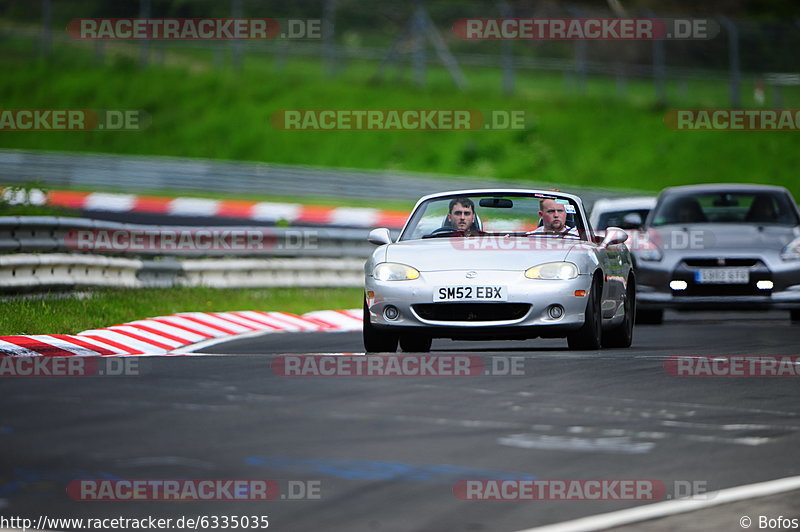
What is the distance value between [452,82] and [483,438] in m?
38.7

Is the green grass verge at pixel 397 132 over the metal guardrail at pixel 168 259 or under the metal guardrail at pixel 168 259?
over

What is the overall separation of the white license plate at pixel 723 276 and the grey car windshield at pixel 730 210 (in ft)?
3.80

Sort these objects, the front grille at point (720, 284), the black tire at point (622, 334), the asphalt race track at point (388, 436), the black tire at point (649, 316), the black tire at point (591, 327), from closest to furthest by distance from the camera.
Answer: the asphalt race track at point (388, 436) → the black tire at point (591, 327) → the black tire at point (622, 334) → the front grille at point (720, 284) → the black tire at point (649, 316)

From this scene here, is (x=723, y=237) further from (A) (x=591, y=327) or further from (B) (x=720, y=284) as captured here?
(A) (x=591, y=327)

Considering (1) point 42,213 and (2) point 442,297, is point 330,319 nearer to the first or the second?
(1) point 42,213

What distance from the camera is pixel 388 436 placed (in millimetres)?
7523

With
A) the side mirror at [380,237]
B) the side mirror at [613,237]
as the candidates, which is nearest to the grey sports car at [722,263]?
the side mirror at [613,237]

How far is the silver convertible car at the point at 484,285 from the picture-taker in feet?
37.6

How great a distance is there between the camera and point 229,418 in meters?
7.96

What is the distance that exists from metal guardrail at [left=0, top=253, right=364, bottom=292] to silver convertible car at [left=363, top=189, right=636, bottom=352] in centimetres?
390

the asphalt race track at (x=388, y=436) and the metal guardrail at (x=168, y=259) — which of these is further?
the metal guardrail at (x=168, y=259)

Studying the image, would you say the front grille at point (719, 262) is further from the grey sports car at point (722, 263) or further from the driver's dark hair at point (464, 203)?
the driver's dark hair at point (464, 203)

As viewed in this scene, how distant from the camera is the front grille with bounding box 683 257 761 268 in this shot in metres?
16.0

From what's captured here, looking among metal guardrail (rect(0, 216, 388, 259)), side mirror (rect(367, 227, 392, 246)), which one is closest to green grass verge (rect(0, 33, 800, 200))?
metal guardrail (rect(0, 216, 388, 259))
